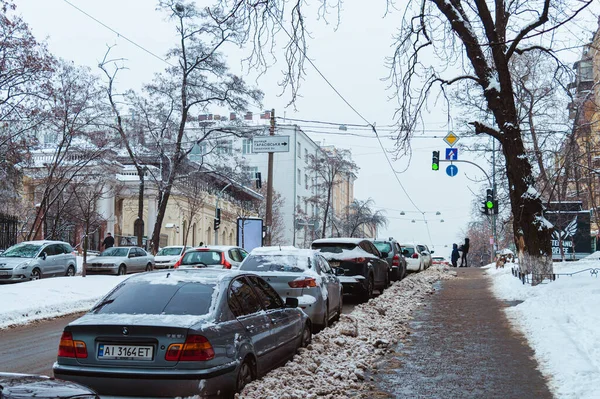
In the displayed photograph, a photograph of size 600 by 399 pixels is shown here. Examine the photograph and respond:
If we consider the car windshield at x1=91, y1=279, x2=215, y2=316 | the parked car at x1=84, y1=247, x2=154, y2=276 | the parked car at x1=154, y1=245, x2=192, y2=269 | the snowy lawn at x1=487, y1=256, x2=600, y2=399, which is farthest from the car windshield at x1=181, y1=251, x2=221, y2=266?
the parked car at x1=154, y1=245, x2=192, y2=269

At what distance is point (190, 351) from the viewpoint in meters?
5.53

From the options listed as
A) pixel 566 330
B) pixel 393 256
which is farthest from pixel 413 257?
pixel 566 330

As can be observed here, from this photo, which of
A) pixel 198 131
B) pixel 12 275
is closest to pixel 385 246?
pixel 12 275

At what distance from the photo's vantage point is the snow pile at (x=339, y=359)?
21.1ft

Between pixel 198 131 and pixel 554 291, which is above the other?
pixel 198 131

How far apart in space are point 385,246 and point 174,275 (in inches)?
738

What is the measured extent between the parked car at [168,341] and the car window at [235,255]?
45.6 ft

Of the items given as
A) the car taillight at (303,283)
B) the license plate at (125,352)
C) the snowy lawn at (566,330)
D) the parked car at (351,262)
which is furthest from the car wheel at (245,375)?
the parked car at (351,262)

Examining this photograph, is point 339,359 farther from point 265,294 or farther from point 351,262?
point 351,262

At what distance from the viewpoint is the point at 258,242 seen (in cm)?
3331

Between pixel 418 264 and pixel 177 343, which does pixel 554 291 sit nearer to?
pixel 177 343

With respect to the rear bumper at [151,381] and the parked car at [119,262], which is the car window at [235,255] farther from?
the rear bumper at [151,381]

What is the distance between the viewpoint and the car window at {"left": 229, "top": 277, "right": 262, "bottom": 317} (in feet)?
21.4

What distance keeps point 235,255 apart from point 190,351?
15.6 metres
